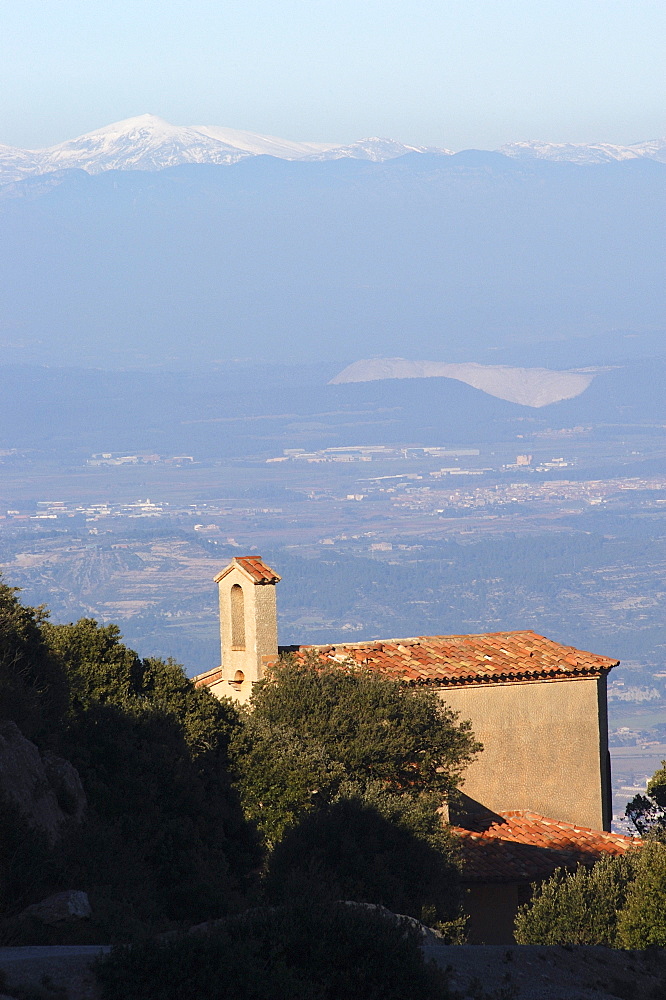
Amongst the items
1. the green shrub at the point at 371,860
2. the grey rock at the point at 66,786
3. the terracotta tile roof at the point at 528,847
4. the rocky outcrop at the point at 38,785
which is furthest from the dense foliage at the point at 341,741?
the rocky outcrop at the point at 38,785

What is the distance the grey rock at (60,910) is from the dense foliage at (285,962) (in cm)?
249

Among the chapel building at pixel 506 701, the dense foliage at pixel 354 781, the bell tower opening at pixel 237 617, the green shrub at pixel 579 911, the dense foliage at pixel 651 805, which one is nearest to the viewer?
the green shrub at pixel 579 911

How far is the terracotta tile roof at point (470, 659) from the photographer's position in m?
29.5

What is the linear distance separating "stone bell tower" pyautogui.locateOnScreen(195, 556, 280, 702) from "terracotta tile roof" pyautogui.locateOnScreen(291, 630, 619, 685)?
77 cm

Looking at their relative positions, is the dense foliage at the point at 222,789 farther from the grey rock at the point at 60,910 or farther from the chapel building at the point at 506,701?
the chapel building at the point at 506,701

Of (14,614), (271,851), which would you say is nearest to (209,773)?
(271,851)

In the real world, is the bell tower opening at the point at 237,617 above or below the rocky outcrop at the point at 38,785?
above

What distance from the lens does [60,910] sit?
48.9ft

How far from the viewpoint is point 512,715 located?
30.0 m

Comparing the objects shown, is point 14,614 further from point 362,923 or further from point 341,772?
point 362,923

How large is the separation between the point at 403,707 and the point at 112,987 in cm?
1524

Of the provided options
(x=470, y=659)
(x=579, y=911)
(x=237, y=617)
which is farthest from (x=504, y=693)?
(x=579, y=911)

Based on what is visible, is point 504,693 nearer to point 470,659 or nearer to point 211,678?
point 470,659

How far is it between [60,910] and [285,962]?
3449mm
